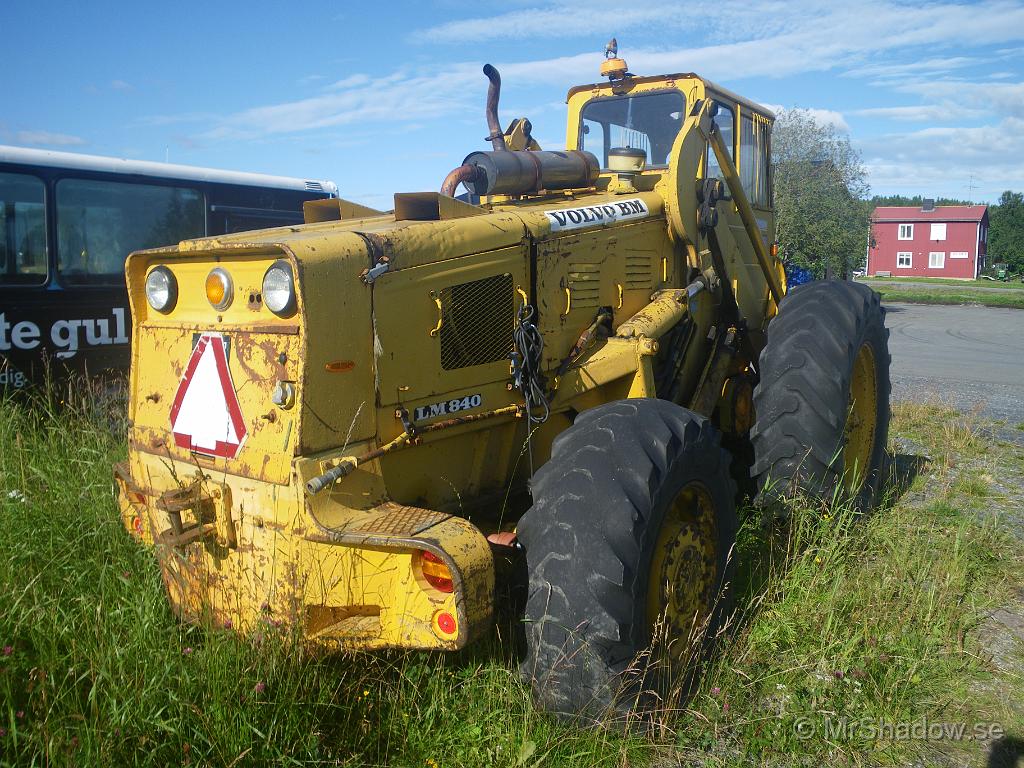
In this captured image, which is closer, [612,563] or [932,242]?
[612,563]

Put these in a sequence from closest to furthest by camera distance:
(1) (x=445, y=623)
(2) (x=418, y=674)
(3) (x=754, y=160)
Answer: (1) (x=445, y=623) < (2) (x=418, y=674) < (3) (x=754, y=160)

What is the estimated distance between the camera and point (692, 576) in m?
3.45

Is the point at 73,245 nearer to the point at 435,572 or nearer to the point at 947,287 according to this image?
the point at 435,572

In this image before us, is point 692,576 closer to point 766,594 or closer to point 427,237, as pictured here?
point 766,594

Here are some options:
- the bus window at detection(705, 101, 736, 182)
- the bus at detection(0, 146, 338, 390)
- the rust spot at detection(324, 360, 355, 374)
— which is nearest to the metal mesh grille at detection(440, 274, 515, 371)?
the rust spot at detection(324, 360, 355, 374)

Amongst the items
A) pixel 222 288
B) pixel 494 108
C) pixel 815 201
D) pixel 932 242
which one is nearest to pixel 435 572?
pixel 222 288

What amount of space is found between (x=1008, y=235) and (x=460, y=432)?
6994 cm

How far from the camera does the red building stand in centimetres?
6531

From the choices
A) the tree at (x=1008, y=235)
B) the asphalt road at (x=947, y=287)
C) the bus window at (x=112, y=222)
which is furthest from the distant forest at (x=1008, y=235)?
the bus window at (x=112, y=222)

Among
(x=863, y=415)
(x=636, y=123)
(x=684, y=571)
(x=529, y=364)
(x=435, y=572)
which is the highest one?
(x=636, y=123)

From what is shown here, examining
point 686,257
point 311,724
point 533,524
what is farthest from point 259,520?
point 686,257

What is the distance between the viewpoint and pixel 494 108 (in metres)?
5.27

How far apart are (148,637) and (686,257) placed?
3.41 m

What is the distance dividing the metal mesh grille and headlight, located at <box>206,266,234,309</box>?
2.70ft
